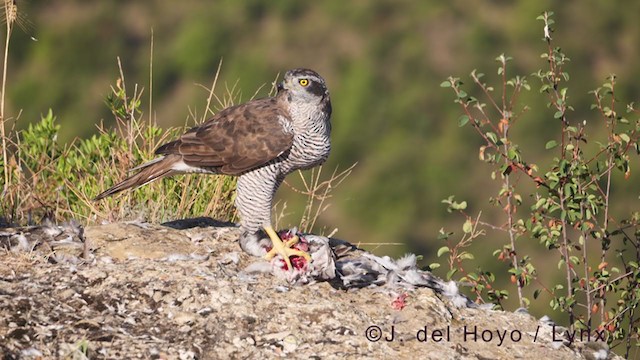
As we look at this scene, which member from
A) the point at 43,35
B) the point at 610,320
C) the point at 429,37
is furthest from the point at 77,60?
the point at 610,320

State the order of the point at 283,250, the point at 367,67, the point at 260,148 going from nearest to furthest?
the point at 283,250, the point at 260,148, the point at 367,67

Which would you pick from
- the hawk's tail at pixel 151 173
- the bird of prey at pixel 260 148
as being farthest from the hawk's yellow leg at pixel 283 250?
the hawk's tail at pixel 151 173

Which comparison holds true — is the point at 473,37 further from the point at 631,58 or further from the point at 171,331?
the point at 171,331

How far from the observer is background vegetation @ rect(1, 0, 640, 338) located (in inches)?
915

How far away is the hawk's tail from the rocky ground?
0.34 meters

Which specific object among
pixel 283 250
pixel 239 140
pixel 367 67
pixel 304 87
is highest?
pixel 367 67

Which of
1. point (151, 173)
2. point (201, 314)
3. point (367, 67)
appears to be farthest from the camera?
point (367, 67)

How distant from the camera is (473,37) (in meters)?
28.0

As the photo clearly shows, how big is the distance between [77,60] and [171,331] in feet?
69.0

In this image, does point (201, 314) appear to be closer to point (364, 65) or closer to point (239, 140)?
point (239, 140)

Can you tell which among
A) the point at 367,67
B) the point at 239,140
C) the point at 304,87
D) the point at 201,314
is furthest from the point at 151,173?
the point at 367,67

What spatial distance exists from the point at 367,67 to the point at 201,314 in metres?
21.9

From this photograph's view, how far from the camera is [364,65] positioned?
1077 inches

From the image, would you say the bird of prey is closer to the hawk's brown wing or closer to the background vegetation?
the hawk's brown wing
